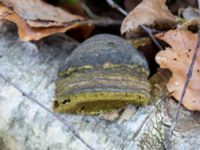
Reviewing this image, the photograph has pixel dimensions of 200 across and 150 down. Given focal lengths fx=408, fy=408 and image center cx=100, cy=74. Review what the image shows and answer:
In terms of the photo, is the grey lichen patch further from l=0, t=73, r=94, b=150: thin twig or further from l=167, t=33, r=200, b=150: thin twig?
l=167, t=33, r=200, b=150: thin twig

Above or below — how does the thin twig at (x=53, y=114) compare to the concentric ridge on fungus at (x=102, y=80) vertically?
below

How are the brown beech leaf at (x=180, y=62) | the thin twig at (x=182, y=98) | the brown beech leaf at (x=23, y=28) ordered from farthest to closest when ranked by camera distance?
the brown beech leaf at (x=23, y=28) → the brown beech leaf at (x=180, y=62) → the thin twig at (x=182, y=98)

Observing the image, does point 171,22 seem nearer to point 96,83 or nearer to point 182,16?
point 182,16

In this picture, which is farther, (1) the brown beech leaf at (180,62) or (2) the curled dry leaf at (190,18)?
(2) the curled dry leaf at (190,18)

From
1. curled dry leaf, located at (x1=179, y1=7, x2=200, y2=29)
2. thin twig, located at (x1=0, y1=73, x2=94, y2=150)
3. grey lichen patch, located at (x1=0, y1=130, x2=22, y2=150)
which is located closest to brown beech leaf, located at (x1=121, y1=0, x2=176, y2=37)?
curled dry leaf, located at (x1=179, y1=7, x2=200, y2=29)

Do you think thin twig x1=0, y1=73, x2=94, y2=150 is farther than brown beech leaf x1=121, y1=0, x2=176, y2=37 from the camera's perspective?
No

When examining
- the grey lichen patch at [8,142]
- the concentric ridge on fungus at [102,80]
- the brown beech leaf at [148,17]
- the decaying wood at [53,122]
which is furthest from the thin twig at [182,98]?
the grey lichen patch at [8,142]

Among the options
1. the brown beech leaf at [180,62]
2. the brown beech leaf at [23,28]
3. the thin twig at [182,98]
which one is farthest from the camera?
the brown beech leaf at [23,28]

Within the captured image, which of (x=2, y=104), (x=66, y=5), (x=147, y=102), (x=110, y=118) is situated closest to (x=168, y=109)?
(x=147, y=102)

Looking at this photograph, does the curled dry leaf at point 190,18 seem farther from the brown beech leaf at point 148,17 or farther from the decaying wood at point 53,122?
the decaying wood at point 53,122
